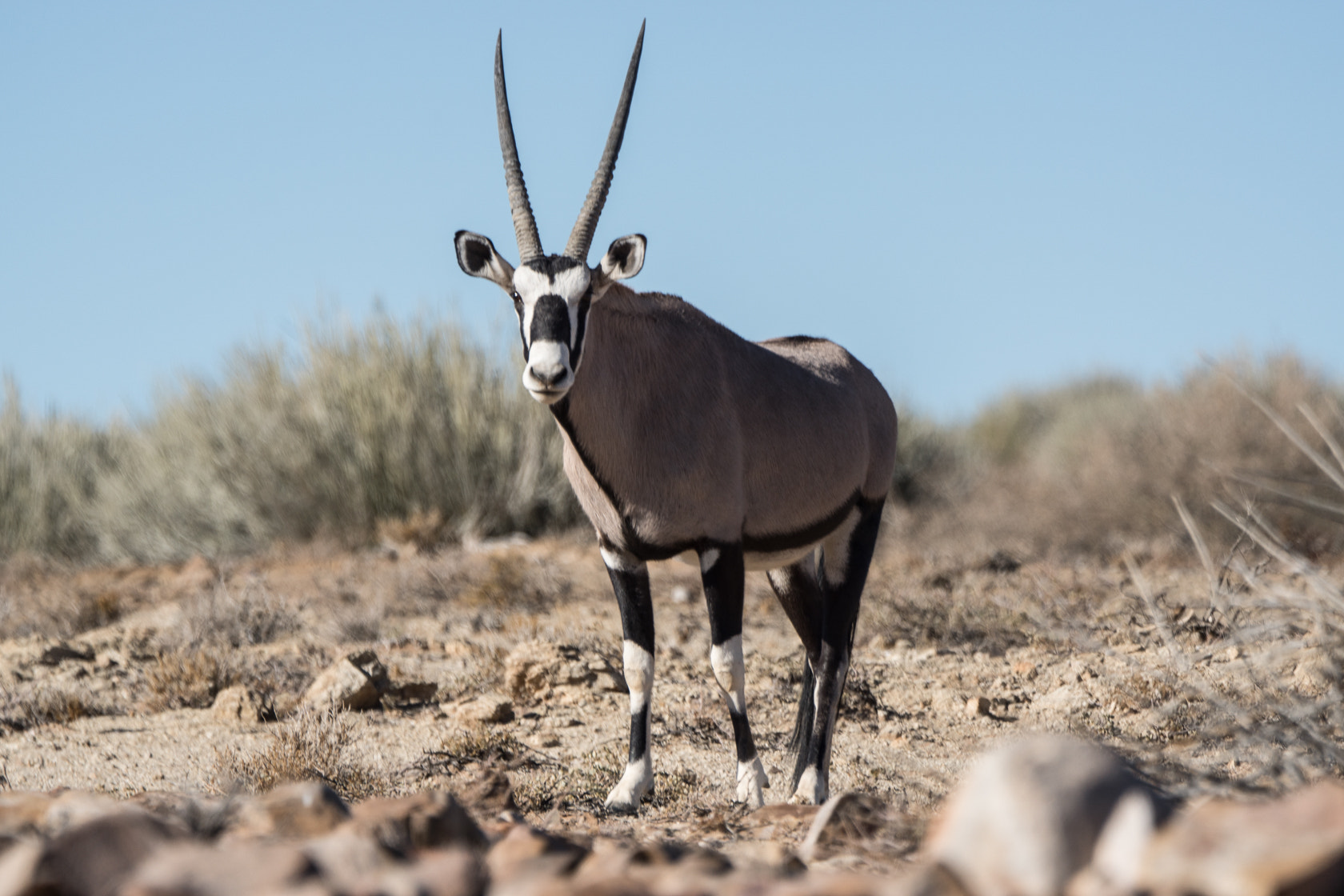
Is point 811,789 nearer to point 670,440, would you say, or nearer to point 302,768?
point 670,440

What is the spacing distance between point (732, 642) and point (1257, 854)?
3.18 metres

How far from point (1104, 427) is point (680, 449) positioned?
15826 mm

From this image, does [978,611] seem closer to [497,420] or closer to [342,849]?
[342,849]

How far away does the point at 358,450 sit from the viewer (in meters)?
16.5

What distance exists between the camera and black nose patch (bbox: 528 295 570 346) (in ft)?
16.6

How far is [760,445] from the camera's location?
5.73m

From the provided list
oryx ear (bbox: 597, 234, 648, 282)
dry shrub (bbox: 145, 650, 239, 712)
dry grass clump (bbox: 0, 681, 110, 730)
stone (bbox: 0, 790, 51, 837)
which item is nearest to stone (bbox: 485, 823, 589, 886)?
stone (bbox: 0, 790, 51, 837)

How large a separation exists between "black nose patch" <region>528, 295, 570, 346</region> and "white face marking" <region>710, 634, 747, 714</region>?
1484 millimetres

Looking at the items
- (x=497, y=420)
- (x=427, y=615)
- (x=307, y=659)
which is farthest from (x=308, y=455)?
(x=307, y=659)

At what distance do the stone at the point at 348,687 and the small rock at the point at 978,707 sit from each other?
11.1 feet

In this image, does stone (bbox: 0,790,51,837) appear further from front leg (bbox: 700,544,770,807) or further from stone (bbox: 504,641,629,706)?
stone (bbox: 504,641,629,706)

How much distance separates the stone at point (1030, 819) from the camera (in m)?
2.51

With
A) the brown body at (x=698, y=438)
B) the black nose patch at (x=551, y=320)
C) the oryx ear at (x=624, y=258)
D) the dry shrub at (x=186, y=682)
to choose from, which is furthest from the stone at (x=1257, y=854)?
the dry shrub at (x=186, y=682)

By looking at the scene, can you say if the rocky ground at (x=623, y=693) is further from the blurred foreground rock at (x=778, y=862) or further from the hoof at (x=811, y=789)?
the blurred foreground rock at (x=778, y=862)
